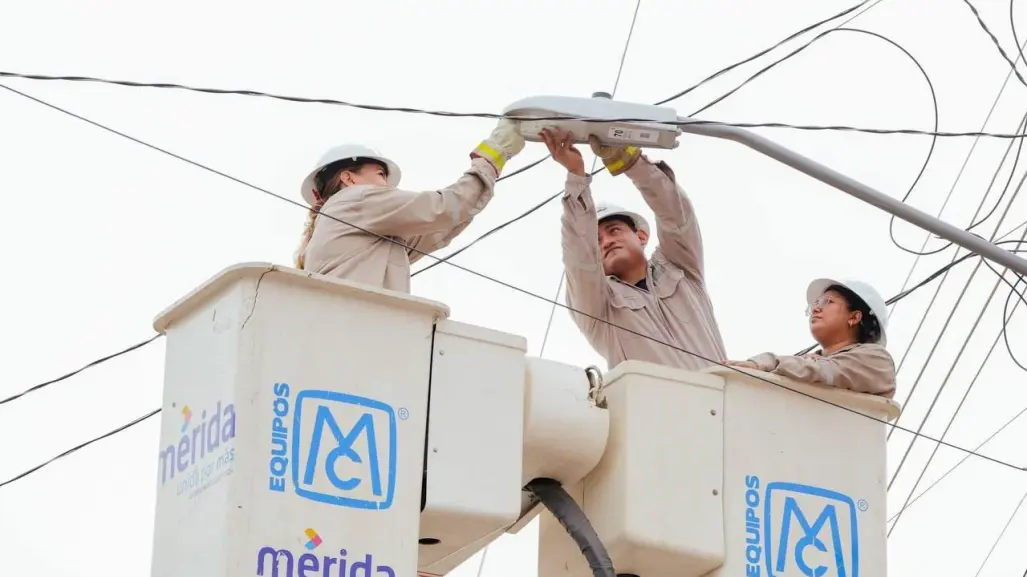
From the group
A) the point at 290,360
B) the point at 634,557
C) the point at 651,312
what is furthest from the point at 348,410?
the point at 651,312

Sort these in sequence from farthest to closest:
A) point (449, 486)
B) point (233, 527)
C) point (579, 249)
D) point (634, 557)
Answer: point (579, 249), point (634, 557), point (449, 486), point (233, 527)

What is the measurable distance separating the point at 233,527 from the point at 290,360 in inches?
26.8

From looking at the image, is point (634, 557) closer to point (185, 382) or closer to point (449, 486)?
point (449, 486)

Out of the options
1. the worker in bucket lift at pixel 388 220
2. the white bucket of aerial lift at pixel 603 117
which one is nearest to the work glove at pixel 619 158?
the white bucket of aerial lift at pixel 603 117

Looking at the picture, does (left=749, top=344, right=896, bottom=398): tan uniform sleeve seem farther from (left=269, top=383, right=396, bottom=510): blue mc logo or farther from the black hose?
(left=269, top=383, right=396, bottom=510): blue mc logo

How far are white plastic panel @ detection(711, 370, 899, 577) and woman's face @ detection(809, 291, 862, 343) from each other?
76 centimetres

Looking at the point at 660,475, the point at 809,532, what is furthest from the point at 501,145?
the point at 809,532

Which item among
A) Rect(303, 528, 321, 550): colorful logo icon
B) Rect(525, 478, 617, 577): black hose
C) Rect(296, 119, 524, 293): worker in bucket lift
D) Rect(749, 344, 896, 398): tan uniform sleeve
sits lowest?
Rect(303, 528, 321, 550): colorful logo icon

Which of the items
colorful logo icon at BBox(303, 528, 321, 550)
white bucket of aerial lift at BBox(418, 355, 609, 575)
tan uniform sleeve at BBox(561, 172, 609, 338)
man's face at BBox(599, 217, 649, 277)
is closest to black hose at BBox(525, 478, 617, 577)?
white bucket of aerial lift at BBox(418, 355, 609, 575)

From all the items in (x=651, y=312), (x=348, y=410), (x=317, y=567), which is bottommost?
(x=317, y=567)

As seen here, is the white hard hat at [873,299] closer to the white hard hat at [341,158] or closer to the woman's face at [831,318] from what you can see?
the woman's face at [831,318]

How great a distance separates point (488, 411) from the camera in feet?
27.5

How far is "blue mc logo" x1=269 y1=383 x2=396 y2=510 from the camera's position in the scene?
789 centimetres

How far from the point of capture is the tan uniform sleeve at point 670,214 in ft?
32.7
